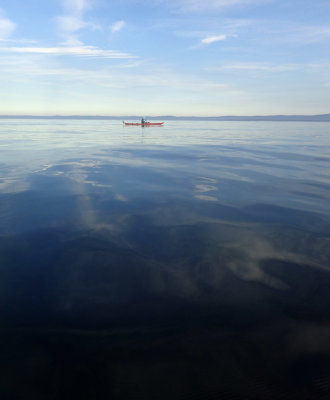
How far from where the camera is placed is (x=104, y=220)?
1094cm

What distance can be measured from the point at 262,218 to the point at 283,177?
364 inches

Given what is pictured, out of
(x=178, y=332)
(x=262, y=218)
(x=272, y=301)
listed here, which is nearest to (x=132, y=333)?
(x=178, y=332)

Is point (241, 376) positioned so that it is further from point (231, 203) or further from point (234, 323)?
point (231, 203)

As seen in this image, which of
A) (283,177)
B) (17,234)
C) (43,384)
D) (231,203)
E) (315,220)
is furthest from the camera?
(283,177)

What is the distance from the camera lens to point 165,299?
615 centimetres

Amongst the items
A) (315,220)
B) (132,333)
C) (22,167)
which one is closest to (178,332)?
(132,333)

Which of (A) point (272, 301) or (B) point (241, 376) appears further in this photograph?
(A) point (272, 301)

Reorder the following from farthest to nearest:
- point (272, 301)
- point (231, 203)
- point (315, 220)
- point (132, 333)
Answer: point (231, 203) → point (315, 220) → point (272, 301) → point (132, 333)

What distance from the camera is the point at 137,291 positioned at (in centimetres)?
644

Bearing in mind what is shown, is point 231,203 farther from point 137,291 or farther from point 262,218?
point 137,291

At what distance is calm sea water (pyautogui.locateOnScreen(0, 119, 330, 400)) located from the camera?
13.9 ft

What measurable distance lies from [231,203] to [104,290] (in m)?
8.48

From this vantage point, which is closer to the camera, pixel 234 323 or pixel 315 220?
pixel 234 323

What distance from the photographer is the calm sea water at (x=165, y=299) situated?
4.25 meters
